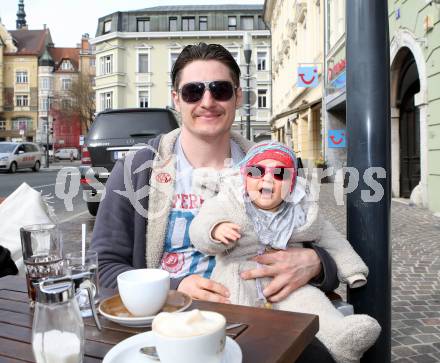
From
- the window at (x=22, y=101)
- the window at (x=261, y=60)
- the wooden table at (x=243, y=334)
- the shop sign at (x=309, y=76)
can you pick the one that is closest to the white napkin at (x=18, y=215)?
the wooden table at (x=243, y=334)

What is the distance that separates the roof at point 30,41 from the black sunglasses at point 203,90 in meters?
70.4

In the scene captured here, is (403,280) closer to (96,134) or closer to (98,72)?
(96,134)

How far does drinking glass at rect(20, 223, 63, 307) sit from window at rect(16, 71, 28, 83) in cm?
6989

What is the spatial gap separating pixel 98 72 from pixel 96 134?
4241cm

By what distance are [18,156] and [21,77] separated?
4613 centimetres

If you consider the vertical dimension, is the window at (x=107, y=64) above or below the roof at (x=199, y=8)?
below

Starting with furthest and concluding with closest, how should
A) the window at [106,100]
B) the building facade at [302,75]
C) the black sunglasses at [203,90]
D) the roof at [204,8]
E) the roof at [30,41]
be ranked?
the roof at [30,41], the window at [106,100], the roof at [204,8], the building facade at [302,75], the black sunglasses at [203,90]

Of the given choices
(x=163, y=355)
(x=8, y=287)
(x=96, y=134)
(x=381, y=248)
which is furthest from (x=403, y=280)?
(x=96, y=134)

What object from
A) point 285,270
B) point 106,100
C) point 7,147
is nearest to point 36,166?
point 7,147

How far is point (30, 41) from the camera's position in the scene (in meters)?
68.9

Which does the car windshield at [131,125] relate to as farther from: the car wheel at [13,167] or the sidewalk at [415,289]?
the car wheel at [13,167]

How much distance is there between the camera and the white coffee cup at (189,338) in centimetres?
97

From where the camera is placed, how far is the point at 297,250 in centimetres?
209

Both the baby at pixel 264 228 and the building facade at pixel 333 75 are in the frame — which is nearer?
the baby at pixel 264 228
